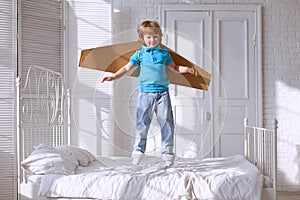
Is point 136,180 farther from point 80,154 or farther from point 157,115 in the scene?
point 80,154

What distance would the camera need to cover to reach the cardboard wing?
283 centimetres

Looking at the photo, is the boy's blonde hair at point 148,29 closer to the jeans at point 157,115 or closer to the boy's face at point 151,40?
the boy's face at point 151,40

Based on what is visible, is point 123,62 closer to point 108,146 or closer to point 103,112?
point 103,112

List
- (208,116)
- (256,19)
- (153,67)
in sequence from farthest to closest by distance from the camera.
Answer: (256,19) → (208,116) → (153,67)

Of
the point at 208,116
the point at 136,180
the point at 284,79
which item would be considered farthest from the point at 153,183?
the point at 284,79

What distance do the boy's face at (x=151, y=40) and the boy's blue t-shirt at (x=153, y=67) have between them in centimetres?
2

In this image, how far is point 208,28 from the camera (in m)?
5.21

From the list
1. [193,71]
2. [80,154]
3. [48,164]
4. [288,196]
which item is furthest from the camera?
[288,196]

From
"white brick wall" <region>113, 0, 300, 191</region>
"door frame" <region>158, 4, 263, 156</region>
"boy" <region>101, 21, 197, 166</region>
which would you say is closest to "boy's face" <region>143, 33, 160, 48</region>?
"boy" <region>101, 21, 197, 166</region>

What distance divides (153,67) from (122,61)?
211 mm

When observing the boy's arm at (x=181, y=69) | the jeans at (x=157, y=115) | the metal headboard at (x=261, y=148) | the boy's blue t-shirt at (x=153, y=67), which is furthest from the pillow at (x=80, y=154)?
the metal headboard at (x=261, y=148)

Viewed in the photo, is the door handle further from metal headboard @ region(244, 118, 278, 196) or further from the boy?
metal headboard @ region(244, 118, 278, 196)

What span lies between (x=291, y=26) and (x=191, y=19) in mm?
1152

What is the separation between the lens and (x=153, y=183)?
291 centimetres
